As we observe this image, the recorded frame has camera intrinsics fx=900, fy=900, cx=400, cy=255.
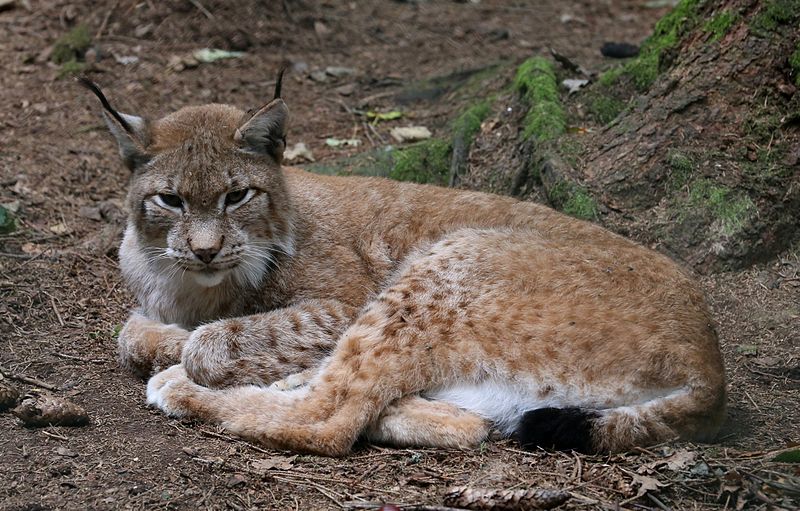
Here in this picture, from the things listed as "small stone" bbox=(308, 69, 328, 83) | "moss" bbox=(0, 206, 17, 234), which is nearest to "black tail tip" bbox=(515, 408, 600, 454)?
"moss" bbox=(0, 206, 17, 234)

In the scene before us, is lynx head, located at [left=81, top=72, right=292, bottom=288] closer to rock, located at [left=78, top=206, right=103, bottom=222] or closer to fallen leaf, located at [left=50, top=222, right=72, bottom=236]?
fallen leaf, located at [left=50, top=222, right=72, bottom=236]

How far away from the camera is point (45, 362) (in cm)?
499

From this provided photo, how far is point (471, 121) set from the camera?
23.9 feet

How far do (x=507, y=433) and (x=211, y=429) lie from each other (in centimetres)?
146

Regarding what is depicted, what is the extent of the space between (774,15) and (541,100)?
5.82 ft

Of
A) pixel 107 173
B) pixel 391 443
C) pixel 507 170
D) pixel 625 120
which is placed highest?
pixel 625 120

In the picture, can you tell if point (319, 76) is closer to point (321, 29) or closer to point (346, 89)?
point (346, 89)

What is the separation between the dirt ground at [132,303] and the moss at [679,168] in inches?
27.0

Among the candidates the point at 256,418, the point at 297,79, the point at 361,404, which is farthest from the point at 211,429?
the point at 297,79

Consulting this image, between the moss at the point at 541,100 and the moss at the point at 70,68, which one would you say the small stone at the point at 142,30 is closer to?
the moss at the point at 70,68

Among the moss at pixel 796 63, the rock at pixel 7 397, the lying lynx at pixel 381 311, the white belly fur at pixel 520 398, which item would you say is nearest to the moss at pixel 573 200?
the lying lynx at pixel 381 311

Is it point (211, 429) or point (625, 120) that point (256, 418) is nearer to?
point (211, 429)

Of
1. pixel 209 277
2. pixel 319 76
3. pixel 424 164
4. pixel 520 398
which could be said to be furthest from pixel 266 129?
pixel 319 76

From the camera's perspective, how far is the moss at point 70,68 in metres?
8.62
